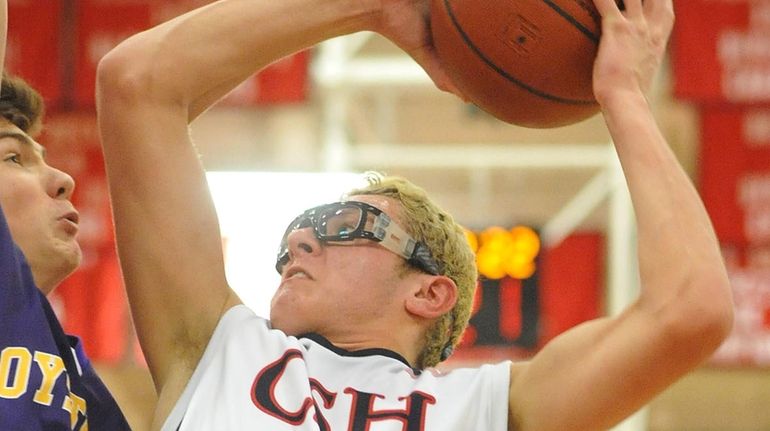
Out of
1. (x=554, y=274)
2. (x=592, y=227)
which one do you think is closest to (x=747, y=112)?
(x=554, y=274)

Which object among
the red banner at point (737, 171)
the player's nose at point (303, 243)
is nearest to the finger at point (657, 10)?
the player's nose at point (303, 243)

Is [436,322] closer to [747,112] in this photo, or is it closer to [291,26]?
[291,26]

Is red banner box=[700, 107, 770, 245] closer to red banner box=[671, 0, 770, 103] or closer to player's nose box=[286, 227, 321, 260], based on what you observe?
red banner box=[671, 0, 770, 103]

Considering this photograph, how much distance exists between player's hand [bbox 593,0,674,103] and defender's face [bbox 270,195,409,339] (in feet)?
1.76

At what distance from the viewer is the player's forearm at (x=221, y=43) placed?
2.18 meters

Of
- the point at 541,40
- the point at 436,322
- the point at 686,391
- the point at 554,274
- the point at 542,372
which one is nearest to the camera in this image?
the point at 542,372

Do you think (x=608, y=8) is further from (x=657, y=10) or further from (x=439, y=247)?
(x=439, y=247)

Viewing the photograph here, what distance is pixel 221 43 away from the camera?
87.4 inches

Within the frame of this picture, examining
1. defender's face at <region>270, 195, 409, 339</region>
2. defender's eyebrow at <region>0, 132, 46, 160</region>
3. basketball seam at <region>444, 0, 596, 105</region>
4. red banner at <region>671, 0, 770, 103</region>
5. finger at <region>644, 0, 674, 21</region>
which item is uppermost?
red banner at <region>671, 0, 770, 103</region>

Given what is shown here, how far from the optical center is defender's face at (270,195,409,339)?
2225mm

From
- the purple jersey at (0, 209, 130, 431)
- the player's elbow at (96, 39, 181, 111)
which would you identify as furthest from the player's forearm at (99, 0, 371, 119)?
the purple jersey at (0, 209, 130, 431)

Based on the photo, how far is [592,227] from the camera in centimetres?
973

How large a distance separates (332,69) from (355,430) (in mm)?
3960

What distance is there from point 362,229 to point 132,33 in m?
3.93
